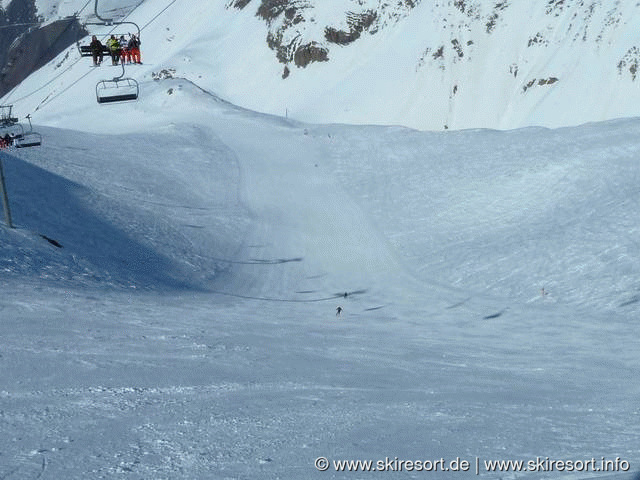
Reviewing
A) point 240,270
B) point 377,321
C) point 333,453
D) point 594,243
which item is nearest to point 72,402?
point 333,453

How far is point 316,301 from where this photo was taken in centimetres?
2412

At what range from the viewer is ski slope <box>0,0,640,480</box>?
8969 mm

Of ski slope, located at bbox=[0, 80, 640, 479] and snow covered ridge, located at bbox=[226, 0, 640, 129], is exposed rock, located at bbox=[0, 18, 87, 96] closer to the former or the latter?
snow covered ridge, located at bbox=[226, 0, 640, 129]

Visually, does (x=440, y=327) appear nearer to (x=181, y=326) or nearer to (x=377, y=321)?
(x=377, y=321)

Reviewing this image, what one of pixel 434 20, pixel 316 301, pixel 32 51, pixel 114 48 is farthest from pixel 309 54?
pixel 32 51

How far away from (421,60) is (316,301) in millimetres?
50286

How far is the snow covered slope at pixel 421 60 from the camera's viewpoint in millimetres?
57344

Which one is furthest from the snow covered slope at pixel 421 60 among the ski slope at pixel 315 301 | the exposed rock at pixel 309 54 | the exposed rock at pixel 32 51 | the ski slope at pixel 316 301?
the exposed rock at pixel 32 51

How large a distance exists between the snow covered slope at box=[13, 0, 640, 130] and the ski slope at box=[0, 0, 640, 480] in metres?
12.0

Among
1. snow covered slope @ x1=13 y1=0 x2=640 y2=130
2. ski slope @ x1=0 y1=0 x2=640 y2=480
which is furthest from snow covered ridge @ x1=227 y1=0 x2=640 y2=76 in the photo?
ski slope @ x1=0 y1=0 x2=640 y2=480

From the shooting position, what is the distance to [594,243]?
26719 millimetres

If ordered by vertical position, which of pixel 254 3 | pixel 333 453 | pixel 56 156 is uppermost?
pixel 254 3

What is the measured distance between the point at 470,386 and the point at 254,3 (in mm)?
84444

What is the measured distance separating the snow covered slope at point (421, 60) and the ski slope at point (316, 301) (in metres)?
12.0
